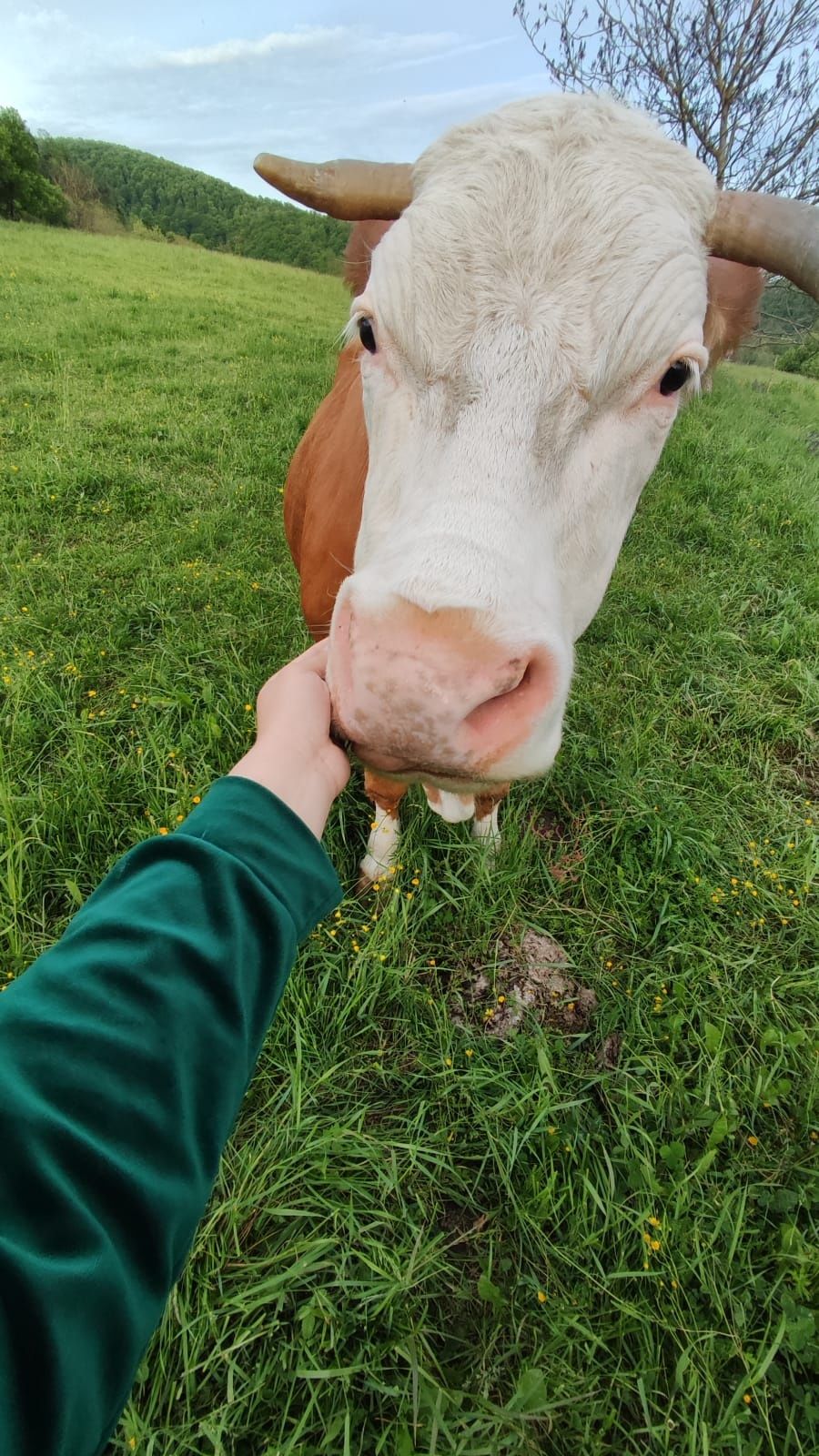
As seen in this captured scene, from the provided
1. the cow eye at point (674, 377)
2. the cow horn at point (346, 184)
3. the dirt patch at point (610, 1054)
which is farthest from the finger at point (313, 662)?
the dirt patch at point (610, 1054)

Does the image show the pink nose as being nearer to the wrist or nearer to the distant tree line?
the wrist

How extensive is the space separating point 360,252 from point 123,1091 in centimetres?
286

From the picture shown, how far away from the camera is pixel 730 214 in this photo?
5.92 ft

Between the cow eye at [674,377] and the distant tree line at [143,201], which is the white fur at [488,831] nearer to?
the cow eye at [674,377]

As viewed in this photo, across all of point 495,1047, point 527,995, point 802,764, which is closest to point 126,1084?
point 495,1047

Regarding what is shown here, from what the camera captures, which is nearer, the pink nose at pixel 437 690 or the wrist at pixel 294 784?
the pink nose at pixel 437 690

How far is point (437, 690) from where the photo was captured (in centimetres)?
108

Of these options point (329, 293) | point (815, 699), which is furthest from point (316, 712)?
point (329, 293)

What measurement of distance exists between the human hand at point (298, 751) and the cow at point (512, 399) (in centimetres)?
13

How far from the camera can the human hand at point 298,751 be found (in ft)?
4.35

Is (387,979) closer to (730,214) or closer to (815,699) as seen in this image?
(730,214)

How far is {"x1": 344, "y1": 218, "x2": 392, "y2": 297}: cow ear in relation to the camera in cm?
242

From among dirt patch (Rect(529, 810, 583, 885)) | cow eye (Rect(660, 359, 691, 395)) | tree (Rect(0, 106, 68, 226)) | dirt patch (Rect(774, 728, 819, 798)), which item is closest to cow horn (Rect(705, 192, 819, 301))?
cow eye (Rect(660, 359, 691, 395))

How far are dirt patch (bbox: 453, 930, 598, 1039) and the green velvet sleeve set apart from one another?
4.81 feet
